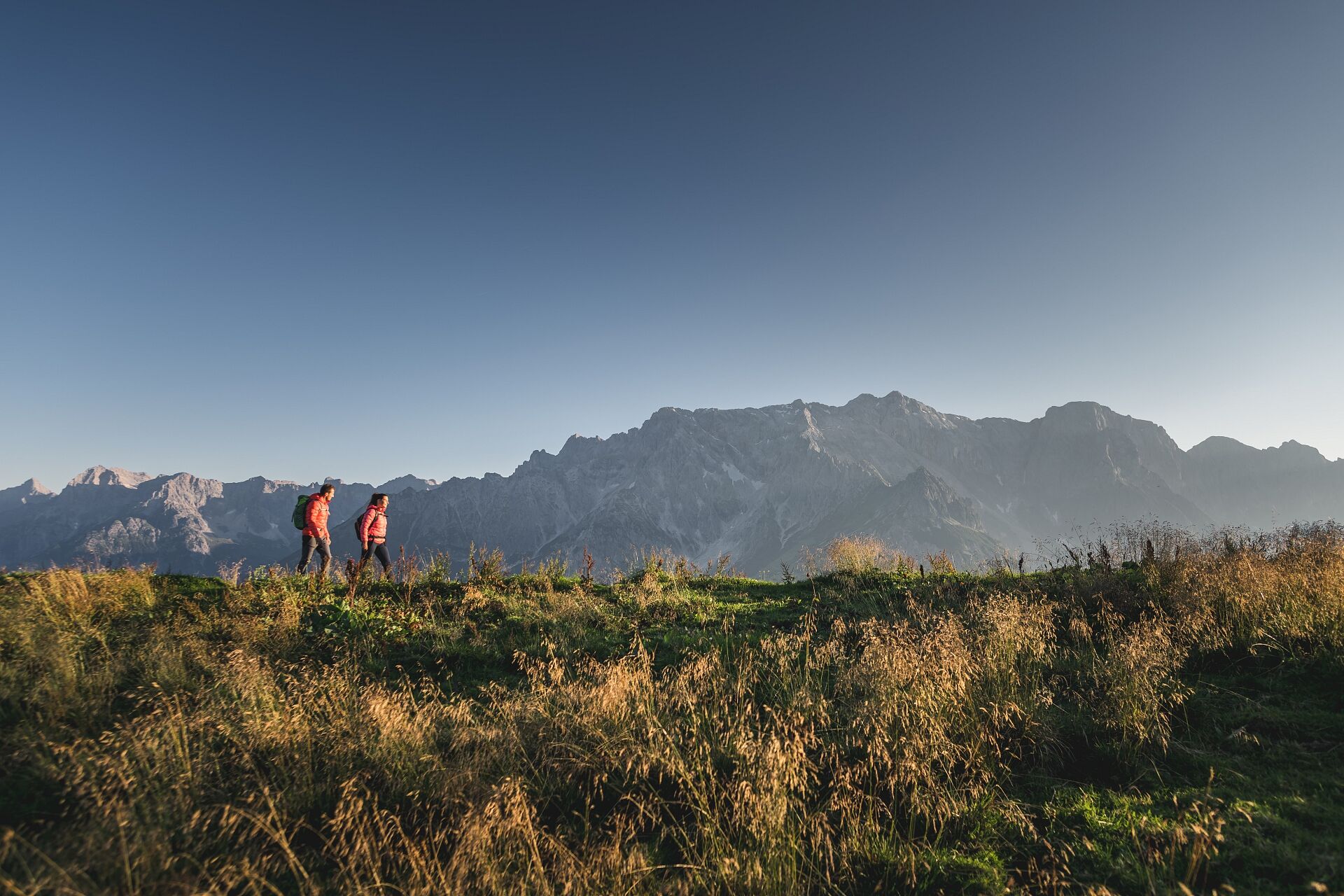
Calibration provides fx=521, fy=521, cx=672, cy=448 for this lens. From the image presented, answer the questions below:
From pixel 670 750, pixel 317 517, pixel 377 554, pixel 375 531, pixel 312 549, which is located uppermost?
pixel 317 517

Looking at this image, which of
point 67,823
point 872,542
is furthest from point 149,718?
point 872,542

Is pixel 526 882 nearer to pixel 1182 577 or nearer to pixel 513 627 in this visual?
pixel 513 627

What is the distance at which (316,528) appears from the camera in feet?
42.7

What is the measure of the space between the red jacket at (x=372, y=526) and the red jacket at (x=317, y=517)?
2.44 feet

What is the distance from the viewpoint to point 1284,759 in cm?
472

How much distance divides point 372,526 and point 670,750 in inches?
474

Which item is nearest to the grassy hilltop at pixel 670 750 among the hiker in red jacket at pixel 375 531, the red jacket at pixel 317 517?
the hiker in red jacket at pixel 375 531

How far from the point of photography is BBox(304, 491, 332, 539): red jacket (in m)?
13.0

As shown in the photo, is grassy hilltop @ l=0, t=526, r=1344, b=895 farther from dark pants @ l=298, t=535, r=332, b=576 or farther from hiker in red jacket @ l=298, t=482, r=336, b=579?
hiker in red jacket @ l=298, t=482, r=336, b=579

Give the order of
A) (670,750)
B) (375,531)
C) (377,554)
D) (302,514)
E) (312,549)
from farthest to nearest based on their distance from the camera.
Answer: (375,531)
(302,514)
(312,549)
(377,554)
(670,750)

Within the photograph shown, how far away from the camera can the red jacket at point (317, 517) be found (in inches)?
510

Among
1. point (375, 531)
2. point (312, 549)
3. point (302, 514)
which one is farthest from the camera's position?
point (375, 531)

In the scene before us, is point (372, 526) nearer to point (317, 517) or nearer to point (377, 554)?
point (377, 554)

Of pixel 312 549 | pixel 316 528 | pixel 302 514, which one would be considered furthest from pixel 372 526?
pixel 302 514
